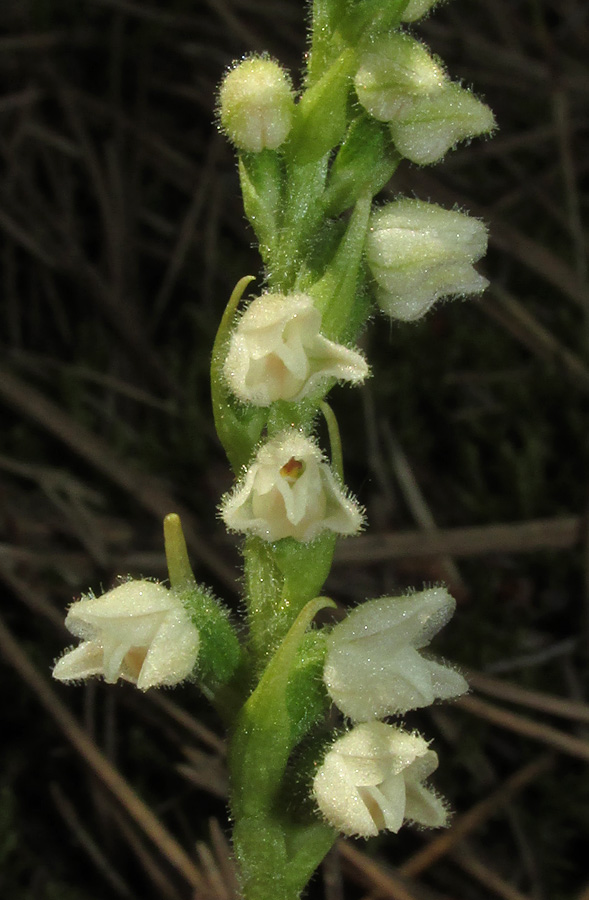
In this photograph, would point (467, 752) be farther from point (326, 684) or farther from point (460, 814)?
point (326, 684)

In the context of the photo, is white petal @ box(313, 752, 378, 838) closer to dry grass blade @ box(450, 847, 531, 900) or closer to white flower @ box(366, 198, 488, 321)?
white flower @ box(366, 198, 488, 321)

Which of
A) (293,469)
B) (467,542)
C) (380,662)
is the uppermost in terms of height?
(293,469)

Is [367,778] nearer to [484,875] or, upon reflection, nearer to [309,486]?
[309,486]

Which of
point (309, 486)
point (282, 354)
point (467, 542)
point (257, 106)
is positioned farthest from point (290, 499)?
point (467, 542)

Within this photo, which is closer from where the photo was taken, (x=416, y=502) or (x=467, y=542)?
(x=467, y=542)

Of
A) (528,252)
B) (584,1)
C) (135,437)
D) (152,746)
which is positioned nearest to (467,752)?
(152,746)

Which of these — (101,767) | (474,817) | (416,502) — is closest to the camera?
(101,767)

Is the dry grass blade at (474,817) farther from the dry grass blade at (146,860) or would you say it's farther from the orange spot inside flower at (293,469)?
the orange spot inside flower at (293,469)

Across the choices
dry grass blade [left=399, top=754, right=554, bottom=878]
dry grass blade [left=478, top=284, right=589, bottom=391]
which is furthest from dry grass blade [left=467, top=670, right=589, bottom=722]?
dry grass blade [left=478, top=284, right=589, bottom=391]
